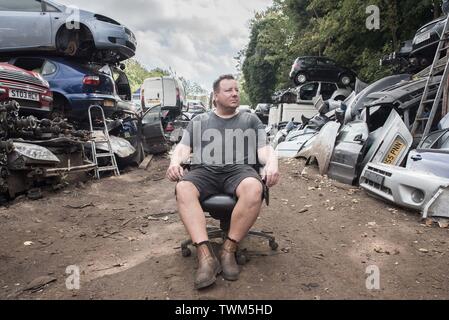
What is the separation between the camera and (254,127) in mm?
3240

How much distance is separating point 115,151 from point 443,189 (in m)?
5.87

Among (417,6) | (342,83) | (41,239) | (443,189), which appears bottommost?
(41,239)

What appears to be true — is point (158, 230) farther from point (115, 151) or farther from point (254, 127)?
point (115, 151)

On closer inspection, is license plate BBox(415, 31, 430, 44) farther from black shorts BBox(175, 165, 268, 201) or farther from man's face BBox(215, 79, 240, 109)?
black shorts BBox(175, 165, 268, 201)

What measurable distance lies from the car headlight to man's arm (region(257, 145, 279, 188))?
3410 millimetres

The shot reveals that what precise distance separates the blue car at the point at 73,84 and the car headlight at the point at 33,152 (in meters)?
2.19

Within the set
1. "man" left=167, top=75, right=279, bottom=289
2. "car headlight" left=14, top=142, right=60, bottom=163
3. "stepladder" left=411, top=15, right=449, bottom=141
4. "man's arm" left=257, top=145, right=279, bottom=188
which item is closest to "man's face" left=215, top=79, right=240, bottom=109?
"man" left=167, top=75, right=279, bottom=289

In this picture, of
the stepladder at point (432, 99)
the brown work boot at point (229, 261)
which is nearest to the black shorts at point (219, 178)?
the brown work boot at point (229, 261)

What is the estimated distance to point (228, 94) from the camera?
3.21 meters

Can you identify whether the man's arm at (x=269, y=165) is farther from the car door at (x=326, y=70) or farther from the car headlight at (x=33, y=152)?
the car door at (x=326, y=70)

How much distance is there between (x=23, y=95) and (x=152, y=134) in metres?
3.71

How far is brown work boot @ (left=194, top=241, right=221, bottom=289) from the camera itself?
2.44m

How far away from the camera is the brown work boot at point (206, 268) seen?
2438 mm
